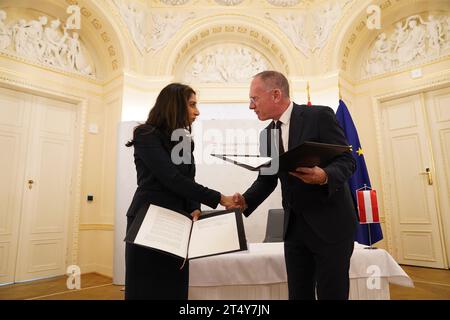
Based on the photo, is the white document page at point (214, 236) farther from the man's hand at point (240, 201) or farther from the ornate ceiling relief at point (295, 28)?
the ornate ceiling relief at point (295, 28)

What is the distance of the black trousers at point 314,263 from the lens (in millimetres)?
1343

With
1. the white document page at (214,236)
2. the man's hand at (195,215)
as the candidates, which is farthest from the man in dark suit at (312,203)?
the man's hand at (195,215)

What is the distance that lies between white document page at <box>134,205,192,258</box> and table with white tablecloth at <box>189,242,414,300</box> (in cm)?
90

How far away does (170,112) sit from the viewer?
1580mm

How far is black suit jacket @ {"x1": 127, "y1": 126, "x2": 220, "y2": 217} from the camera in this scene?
1452 millimetres

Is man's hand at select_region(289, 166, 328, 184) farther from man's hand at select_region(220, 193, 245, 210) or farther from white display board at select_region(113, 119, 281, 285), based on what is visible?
white display board at select_region(113, 119, 281, 285)

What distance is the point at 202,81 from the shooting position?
240 inches

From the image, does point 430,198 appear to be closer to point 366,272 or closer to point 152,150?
point 366,272

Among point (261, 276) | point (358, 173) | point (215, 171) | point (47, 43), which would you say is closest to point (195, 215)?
point (261, 276)

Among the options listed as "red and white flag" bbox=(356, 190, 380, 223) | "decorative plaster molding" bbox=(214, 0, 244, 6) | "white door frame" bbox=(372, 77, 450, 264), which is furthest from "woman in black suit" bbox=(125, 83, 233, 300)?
"decorative plaster molding" bbox=(214, 0, 244, 6)

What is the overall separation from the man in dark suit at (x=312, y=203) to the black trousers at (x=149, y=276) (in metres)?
0.59

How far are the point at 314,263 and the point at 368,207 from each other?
66.3 inches

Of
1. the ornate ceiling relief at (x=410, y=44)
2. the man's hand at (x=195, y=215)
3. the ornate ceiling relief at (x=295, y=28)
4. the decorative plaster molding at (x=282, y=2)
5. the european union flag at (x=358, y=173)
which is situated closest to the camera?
the man's hand at (x=195, y=215)

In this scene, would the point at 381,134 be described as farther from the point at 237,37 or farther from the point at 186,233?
the point at 186,233
